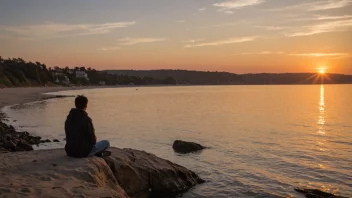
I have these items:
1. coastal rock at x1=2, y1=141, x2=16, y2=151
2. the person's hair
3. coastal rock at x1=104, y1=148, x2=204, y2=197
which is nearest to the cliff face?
coastal rock at x1=104, y1=148, x2=204, y2=197

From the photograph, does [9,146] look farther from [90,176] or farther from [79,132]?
[90,176]

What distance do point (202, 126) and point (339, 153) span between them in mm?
16365

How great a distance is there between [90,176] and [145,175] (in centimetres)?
302

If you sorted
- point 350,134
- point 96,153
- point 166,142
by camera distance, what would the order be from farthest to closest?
point 350,134 < point 166,142 < point 96,153

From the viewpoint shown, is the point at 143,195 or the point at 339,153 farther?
the point at 339,153

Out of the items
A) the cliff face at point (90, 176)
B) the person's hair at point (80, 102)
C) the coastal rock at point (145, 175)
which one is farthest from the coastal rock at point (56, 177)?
the person's hair at point (80, 102)

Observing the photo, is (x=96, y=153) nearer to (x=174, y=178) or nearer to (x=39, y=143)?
(x=174, y=178)

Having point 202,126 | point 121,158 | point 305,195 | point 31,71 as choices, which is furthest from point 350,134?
point 31,71

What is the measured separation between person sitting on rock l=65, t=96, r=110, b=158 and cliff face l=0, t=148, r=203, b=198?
31cm

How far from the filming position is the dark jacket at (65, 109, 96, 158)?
991 cm

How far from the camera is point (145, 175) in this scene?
11562 mm

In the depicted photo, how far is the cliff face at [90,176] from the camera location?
25.7ft

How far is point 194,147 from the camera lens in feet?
70.8

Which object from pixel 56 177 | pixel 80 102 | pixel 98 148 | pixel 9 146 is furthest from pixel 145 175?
pixel 9 146
